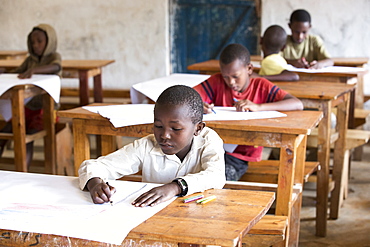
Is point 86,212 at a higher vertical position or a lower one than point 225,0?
lower

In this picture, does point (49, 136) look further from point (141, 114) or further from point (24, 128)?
point (141, 114)

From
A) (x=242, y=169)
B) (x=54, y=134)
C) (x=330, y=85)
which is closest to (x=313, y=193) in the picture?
(x=330, y=85)

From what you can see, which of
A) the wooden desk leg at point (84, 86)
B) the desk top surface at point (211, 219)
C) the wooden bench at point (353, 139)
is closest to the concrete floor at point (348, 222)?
the wooden bench at point (353, 139)

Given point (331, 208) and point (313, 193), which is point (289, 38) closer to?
point (313, 193)

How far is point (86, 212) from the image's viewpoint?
1.66 meters

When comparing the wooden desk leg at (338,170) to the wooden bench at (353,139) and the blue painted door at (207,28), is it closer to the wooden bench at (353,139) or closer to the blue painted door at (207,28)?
the wooden bench at (353,139)

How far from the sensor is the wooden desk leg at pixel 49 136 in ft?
14.8

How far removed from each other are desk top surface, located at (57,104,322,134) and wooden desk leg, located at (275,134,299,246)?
0.05 m

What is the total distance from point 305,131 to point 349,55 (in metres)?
4.27

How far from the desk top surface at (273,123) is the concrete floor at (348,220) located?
105 cm

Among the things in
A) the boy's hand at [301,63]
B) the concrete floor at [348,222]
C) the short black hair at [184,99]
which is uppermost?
the short black hair at [184,99]

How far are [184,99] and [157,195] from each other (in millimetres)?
433

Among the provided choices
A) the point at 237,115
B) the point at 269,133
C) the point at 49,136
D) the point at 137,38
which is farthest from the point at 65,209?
the point at 137,38

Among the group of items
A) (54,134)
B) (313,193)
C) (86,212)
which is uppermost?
(86,212)
